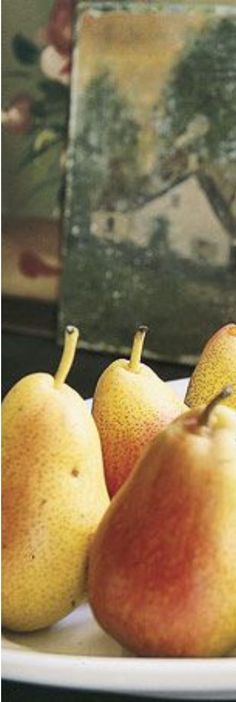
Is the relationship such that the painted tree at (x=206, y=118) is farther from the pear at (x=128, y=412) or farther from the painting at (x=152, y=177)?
the pear at (x=128, y=412)

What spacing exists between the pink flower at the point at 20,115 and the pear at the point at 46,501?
2073 mm

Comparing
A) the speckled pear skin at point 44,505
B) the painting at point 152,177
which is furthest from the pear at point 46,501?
the painting at point 152,177

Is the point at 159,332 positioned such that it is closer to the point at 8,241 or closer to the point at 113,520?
the point at 8,241

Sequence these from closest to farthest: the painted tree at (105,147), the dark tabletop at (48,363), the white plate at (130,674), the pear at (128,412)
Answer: the white plate at (130,674), the pear at (128,412), the dark tabletop at (48,363), the painted tree at (105,147)

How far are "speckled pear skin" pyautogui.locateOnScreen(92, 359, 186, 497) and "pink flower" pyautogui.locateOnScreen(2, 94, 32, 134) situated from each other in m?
1.98

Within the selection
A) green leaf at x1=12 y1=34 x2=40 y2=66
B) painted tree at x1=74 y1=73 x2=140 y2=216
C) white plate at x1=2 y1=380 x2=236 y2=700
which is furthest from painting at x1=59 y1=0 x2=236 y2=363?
white plate at x1=2 y1=380 x2=236 y2=700

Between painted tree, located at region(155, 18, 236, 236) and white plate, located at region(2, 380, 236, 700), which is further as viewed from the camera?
painted tree, located at region(155, 18, 236, 236)

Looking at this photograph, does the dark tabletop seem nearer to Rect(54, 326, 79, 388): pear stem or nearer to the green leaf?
the green leaf

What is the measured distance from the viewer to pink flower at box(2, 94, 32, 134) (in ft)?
8.50

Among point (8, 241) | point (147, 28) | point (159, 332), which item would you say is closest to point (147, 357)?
point (159, 332)

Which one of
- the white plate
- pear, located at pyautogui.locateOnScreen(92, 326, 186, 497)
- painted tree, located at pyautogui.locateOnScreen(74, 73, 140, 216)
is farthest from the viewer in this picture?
painted tree, located at pyautogui.locateOnScreen(74, 73, 140, 216)

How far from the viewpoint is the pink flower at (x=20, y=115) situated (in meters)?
2.59

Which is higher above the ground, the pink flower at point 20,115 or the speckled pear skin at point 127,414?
the speckled pear skin at point 127,414

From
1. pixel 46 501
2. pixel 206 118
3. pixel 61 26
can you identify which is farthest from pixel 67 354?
pixel 61 26
